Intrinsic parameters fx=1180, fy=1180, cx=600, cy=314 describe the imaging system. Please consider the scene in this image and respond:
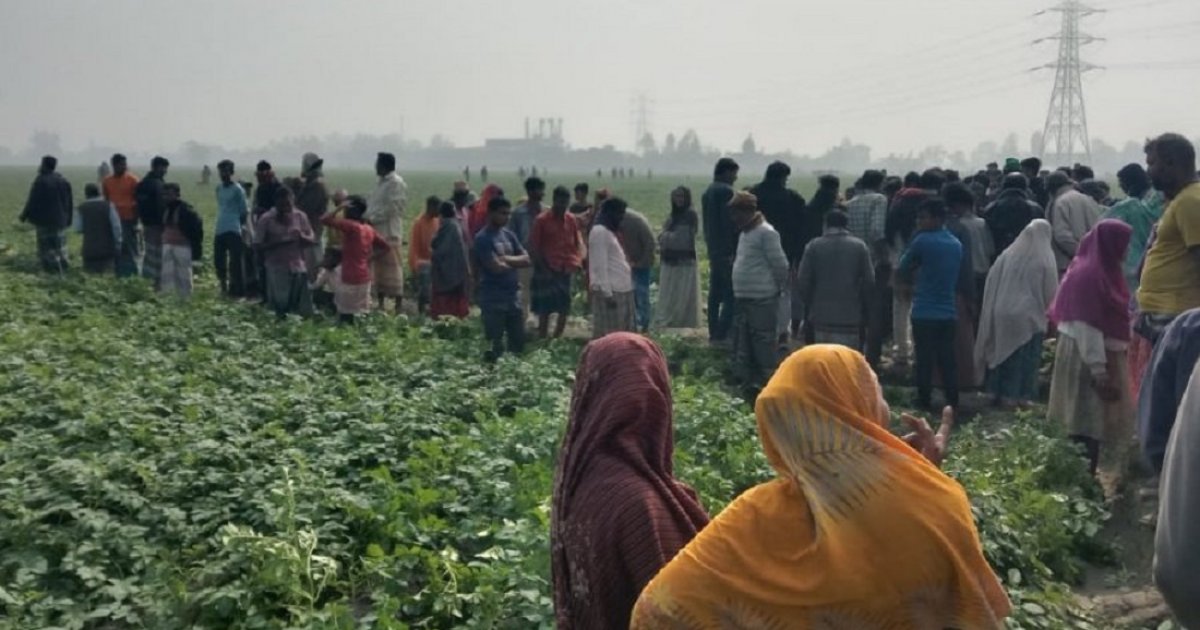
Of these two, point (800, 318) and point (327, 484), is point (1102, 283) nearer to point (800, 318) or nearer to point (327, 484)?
point (327, 484)

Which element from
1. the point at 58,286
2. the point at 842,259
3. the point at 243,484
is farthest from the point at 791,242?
the point at 58,286

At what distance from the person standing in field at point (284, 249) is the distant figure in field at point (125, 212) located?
16.4 feet

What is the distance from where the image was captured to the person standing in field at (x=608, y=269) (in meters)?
11.3

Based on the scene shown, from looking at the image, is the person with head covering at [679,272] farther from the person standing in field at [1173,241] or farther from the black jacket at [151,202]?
the black jacket at [151,202]

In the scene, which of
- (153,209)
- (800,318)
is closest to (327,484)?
(800,318)

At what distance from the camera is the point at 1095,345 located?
719 cm

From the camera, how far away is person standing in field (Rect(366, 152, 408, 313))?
13.5 meters

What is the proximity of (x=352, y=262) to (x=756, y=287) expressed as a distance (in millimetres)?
4368

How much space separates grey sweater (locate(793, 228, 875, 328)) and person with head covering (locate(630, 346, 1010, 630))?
21.6ft

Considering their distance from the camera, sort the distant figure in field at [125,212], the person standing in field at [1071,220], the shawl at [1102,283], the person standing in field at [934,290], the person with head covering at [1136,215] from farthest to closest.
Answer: the distant figure in field at [125,212] < the person standing in field at [1071,220] < the person with head covering at [1136,215] < the person standing in field at [934,290] < the shawl at [1102,283]

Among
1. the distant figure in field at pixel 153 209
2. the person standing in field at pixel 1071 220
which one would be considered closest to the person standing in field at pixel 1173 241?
the person standing in field at pixel 1071 220

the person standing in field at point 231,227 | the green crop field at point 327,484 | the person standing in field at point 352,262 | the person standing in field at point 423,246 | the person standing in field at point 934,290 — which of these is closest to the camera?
the green crop field at point 327,484

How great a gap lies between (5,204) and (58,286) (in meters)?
30.0

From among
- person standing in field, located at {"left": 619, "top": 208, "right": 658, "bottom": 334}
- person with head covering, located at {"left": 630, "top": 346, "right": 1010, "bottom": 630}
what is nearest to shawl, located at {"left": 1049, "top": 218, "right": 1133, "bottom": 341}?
person with head covering, located at {"left": 630, "top": 346, "right": 1010, "bottom": 630}
